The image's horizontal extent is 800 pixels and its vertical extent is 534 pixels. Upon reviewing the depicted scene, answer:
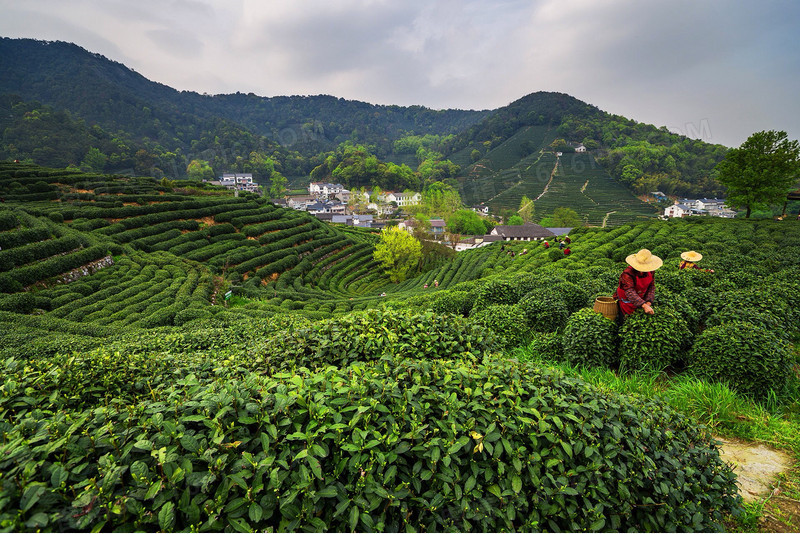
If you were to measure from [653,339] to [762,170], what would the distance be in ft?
87.2

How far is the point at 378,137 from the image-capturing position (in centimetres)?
16950

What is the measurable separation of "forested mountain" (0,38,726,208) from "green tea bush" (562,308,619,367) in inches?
3069

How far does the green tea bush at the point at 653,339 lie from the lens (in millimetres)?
4812

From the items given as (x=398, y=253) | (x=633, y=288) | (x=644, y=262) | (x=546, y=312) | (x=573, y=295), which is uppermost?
(x=644, y=262)

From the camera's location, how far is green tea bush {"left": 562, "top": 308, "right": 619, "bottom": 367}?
5.04 meters

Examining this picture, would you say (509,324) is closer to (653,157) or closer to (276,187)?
(276,187)

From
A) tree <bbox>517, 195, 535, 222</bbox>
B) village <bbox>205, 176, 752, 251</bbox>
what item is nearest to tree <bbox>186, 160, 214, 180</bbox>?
village <bbox>205, 176, 752, 251</bbox>

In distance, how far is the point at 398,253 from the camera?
3381 cm

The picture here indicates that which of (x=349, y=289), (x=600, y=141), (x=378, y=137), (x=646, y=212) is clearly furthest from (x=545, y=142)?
(x=349, y=289)

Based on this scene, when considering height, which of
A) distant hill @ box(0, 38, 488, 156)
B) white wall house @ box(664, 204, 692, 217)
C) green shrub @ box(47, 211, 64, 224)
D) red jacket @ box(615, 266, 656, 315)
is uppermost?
distant hill @ box(0, 38, 488, 156)

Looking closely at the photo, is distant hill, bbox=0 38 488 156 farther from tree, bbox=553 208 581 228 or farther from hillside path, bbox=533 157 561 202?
tree, bbox=553 208 581 228

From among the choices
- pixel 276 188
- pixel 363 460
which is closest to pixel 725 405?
pixel 363 460

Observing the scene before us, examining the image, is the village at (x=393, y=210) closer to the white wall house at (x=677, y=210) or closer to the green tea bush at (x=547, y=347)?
the white wall house at (x=677, y=210)

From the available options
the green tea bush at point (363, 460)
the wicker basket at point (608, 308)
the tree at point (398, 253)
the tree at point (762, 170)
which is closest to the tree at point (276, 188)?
the tree at point (398, 253)
